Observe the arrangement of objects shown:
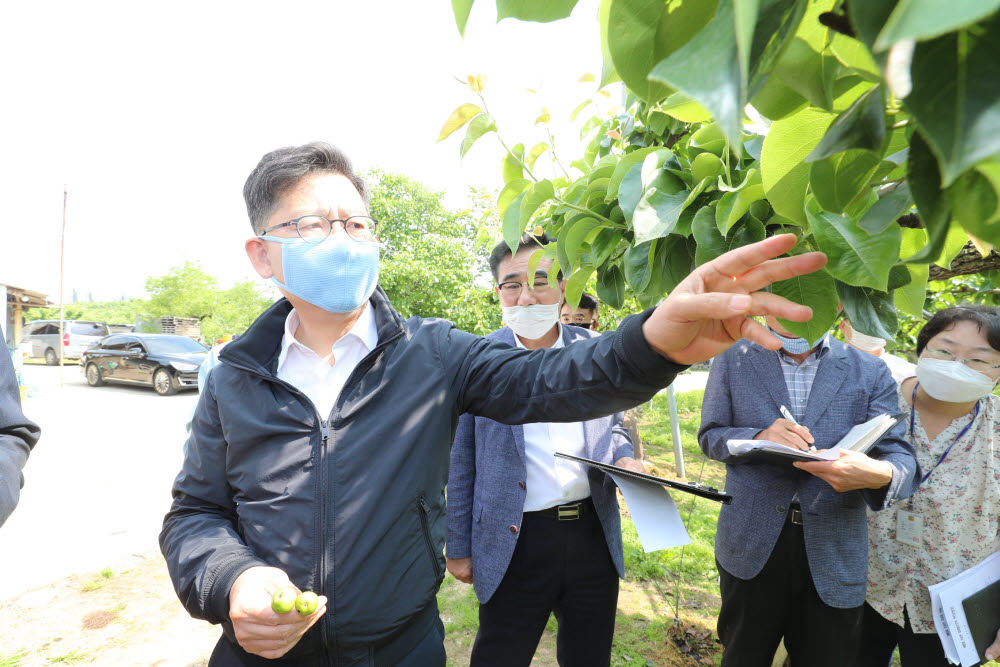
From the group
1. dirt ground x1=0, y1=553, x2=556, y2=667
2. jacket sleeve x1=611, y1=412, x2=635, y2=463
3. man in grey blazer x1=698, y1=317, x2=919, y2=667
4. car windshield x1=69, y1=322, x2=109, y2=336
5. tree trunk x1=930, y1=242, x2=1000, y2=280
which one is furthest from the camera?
car windshield x1=69, y1=322, x2=109, y2=336

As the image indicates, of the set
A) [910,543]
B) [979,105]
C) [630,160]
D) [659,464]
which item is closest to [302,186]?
[630,160]

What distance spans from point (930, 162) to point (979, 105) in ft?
0.31

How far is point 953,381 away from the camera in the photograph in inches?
92.5

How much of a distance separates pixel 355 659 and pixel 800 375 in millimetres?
2181

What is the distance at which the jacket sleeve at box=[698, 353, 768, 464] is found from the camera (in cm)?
246

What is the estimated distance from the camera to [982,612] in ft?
7.01

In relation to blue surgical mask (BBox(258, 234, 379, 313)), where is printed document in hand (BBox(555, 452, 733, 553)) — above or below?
below

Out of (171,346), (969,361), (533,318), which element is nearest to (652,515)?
(533,318)

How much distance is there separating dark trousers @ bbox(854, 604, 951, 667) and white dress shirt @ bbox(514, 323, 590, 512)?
1524mm

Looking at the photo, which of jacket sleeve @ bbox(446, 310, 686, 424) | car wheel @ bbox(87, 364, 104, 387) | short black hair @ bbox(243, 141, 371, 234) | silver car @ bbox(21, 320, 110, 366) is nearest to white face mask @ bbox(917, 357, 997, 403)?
jacket sleeve @ bbox(446, 310, 686, 424)

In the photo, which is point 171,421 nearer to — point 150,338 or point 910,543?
point 150,338

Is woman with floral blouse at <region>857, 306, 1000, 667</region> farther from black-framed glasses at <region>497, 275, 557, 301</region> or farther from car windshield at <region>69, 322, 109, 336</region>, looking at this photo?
car windshield at <region>69, 322, 109, 336</region>

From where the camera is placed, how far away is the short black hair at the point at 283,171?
1750mm

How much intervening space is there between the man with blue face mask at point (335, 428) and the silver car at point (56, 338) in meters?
30.7
